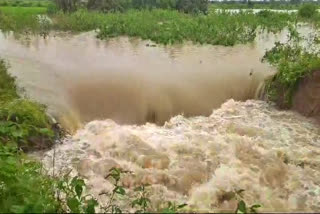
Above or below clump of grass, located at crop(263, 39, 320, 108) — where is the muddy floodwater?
below

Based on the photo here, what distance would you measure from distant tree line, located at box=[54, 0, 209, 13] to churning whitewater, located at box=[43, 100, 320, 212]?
13357 mm

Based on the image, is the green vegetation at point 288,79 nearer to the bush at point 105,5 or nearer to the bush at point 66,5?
the bush at point 105,5

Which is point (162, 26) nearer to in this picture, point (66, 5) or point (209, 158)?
point (66, 5)

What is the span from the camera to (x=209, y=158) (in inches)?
215

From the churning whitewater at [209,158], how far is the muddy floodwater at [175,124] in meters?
0.01

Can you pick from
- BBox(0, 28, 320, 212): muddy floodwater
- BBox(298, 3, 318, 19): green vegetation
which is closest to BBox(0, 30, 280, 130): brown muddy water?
BBox(0, 28, 320, 212): muddy floodwater

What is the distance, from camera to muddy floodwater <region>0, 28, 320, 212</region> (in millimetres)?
4848

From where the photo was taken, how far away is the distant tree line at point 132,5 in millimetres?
19109

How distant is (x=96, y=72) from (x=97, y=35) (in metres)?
4.43

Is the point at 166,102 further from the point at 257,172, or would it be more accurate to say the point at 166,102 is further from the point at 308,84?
the point at 257,172

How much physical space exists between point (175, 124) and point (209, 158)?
158cm

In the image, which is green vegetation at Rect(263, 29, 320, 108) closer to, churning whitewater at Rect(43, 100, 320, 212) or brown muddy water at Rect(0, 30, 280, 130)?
churning whitewater at Rect(43, 100, 320, 212)

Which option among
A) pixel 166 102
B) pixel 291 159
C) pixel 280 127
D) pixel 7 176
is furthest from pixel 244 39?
pixel 7 176

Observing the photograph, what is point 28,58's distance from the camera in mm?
10672
